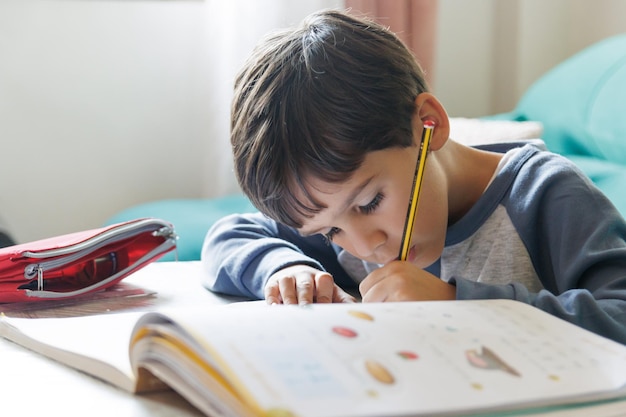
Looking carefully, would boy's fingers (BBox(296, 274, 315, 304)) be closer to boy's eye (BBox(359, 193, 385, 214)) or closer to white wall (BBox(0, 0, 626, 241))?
boy's eye (BBox(359, 193, 385, 214))

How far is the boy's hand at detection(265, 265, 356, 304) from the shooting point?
34.3 inches

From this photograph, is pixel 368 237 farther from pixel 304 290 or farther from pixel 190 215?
pixel 190 215

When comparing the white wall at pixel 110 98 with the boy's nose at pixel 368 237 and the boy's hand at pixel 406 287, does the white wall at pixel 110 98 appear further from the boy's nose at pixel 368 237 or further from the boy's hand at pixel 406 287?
the boy's hand at pixel 406 287

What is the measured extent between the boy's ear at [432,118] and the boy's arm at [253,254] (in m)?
Answer: 0.20

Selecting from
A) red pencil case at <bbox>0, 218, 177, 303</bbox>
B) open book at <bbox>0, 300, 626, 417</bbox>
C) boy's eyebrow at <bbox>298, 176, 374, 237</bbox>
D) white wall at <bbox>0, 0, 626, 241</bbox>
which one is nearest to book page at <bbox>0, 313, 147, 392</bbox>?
open book at <bbox>0, 300, 626, 417</bbox>

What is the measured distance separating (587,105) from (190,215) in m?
0.85

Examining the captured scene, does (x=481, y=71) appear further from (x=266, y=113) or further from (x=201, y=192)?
(x=266, y=113)

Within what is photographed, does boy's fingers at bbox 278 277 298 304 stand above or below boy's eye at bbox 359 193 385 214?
below

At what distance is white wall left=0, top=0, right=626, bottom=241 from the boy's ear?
1199 mm

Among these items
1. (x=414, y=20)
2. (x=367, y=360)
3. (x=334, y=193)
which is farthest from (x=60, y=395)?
(x=414, y=20)

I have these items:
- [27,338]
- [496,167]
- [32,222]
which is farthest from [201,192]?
[27,338]

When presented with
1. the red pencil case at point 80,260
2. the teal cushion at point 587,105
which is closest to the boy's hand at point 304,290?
the red pencil case at point 80,260

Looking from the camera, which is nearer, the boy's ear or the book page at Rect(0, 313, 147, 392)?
the book page at Rect(0, 313, 147, 392)

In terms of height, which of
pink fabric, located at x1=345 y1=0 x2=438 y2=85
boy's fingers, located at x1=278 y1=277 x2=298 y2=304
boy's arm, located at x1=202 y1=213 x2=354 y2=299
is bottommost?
boy's arm, located at x1=202 y1=213 x2=354 y2=299
